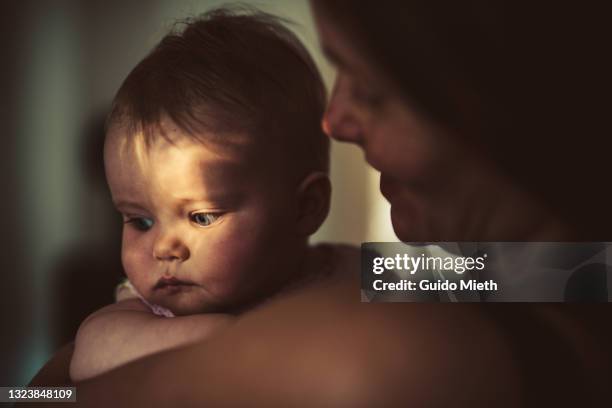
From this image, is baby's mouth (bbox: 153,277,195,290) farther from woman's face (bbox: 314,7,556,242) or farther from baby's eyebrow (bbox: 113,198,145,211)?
woman's face (bbox: 314,7,556,242)

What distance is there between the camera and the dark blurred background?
73 cm

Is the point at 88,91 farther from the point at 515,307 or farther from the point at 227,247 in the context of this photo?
the point at 515,307

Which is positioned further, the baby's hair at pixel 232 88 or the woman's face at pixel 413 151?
the baby's hair at pixel 232 88

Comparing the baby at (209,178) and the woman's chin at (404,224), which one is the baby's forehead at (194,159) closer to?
the baby at (209,178)

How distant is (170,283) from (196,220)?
0.24 feet

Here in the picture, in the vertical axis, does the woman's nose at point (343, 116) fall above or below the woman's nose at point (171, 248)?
above

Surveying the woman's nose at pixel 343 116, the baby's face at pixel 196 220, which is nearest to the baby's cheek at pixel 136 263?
the baby's face at pixel 196 220

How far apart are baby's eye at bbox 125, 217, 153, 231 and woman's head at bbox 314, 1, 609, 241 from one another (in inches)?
9.4

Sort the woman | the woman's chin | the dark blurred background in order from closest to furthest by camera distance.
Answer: the woman → the woman's chin → the dark blurred background

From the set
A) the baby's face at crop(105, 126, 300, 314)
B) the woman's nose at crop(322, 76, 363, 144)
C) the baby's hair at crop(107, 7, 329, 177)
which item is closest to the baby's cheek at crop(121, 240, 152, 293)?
the baby's face at crop(105, 126, 300, 314)

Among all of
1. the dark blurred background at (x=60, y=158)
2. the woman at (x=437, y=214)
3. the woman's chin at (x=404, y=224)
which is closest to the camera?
the woman at (x=437, y=214)

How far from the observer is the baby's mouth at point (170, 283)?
2.25 ft

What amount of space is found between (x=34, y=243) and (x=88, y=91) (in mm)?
181

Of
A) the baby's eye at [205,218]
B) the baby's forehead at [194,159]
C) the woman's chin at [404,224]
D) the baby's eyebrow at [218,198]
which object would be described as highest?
the baby's forehead at [194,159]
